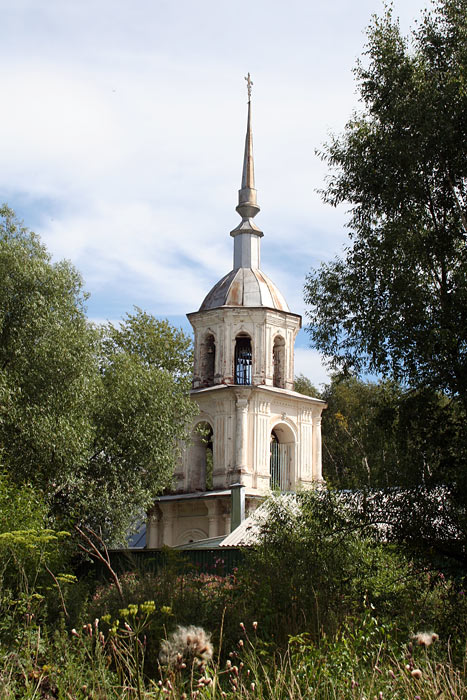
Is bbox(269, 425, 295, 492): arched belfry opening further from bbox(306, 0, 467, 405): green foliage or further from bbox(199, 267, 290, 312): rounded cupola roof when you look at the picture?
bbox(306, 0, 467, 405): green foliage

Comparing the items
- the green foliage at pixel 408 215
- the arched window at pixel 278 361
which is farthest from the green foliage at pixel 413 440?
the arched window at pixel 278 361

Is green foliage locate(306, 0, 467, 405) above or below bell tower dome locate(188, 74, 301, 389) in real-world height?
below

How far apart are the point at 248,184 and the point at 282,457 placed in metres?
10.3

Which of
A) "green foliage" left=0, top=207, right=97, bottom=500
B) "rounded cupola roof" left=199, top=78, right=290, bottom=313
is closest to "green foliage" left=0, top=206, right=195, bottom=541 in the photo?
"green foliage" left=0, top=207, right=97, bottom=500

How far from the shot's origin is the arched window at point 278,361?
2639cm

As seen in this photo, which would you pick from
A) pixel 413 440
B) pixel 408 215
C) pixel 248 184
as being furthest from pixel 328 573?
pixel 248 184

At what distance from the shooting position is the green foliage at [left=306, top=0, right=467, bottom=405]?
33.3ft

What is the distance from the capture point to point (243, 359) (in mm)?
26906

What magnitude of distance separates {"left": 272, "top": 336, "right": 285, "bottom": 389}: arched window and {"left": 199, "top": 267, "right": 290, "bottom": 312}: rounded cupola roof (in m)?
1.17

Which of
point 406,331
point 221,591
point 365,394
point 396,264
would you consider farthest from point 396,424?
point 365,394

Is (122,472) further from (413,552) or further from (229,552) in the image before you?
(413,552)

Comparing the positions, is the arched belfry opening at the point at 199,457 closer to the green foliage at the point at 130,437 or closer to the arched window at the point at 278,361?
the arched window at the point at 278,361

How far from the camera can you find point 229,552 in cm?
1625

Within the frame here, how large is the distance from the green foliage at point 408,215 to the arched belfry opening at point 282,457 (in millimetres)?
14367
